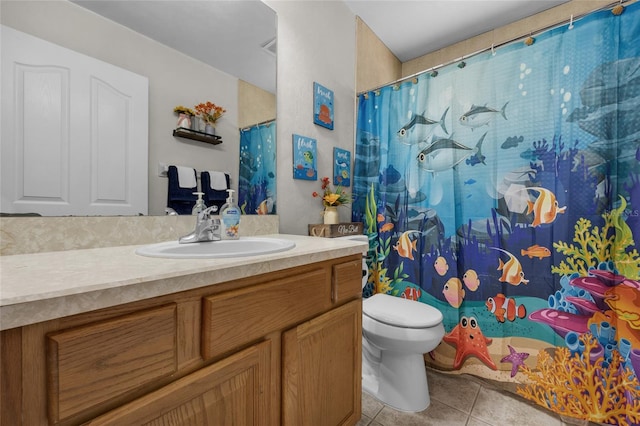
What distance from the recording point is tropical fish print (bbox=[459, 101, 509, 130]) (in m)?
1.55

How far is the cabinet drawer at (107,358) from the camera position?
0.47 metres

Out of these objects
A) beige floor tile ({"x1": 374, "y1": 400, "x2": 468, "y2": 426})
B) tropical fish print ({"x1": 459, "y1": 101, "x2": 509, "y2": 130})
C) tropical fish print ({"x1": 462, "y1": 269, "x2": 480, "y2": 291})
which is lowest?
beige floor tile ({"x1": 374, "y1": 400, "x2": 468, "y2": 426})

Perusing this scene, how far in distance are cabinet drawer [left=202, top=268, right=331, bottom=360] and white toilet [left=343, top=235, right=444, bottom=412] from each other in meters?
0.55

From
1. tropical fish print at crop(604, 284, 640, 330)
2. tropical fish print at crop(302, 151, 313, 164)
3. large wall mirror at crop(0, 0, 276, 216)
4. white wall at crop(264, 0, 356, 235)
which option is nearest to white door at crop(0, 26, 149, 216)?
large wall mirror at crop(0, 0, 276, 216)

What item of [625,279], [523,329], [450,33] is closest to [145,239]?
[523,329]

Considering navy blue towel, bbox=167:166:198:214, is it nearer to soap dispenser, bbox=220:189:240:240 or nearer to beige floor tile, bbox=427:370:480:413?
soap dispenser, bbox=220:189:240:240

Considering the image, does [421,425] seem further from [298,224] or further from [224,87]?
[224,87]

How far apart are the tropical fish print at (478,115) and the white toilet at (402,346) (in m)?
1.09

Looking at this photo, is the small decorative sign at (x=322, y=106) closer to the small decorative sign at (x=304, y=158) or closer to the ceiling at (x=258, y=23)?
the small decorative sign at (x=304, y=158)

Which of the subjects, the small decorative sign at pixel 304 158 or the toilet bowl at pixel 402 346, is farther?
the small decorative sign at pixel 304 158

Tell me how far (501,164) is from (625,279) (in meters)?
0.73

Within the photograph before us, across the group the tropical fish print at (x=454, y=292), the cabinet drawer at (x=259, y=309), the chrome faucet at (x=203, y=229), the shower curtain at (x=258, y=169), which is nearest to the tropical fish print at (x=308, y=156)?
the shower curtain at (x=258, y=169)

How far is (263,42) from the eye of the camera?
147 centimetres

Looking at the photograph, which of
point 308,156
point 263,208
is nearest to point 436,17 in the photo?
point 308,156
